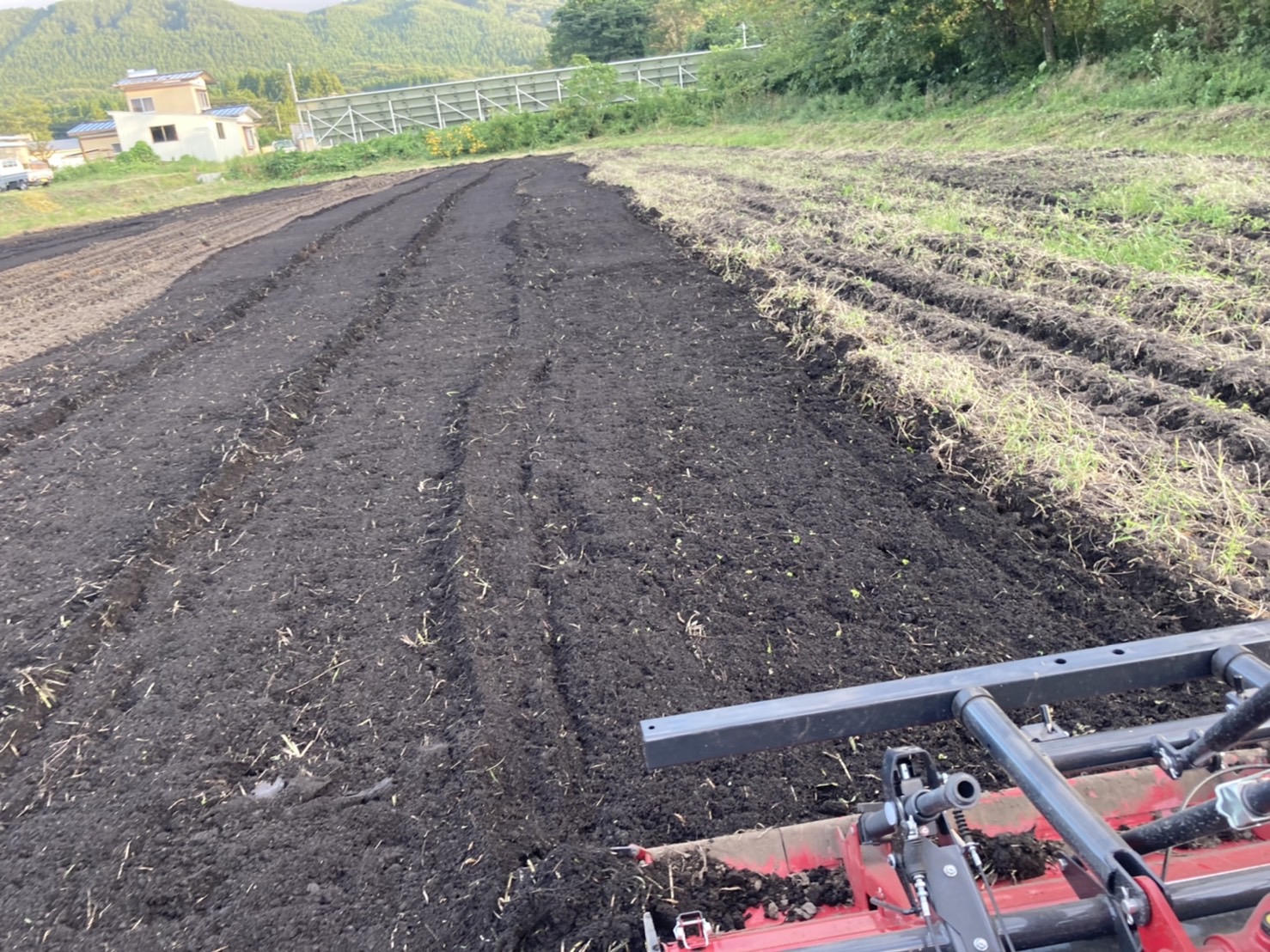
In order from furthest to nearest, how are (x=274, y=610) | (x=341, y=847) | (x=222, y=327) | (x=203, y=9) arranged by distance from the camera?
(x=203, y=9) < (x=222, y=327) < (x=274, y=610) < (x=341, y=847)

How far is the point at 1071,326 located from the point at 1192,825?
4870mm

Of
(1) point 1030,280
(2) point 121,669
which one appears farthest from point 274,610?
(1) point 1030,280

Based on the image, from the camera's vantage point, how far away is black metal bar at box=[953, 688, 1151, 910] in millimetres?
1269

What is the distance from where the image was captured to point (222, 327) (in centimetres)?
874

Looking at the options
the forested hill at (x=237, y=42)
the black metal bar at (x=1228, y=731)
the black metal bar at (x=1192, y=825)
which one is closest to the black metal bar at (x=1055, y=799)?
the black metal bar at (x=1192, y=825)

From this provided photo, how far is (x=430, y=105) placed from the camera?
41719 mm

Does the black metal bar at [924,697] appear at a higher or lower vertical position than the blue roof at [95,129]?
lower

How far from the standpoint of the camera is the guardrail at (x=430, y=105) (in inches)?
1626

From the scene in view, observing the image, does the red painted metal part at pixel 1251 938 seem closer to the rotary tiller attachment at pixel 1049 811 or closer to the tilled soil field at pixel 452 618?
the rotary tiller attachment at pixel 1049 811

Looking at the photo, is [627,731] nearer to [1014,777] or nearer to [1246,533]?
[1014,777]

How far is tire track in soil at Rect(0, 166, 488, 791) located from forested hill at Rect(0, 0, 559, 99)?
135m

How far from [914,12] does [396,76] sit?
137 meters

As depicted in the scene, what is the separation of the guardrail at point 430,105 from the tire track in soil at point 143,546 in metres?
37.9

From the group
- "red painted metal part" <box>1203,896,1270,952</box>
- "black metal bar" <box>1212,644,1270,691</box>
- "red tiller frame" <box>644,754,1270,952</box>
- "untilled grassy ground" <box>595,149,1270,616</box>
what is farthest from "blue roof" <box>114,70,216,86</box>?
"red painted metal part" <box>1203,896,1270,952</box>
